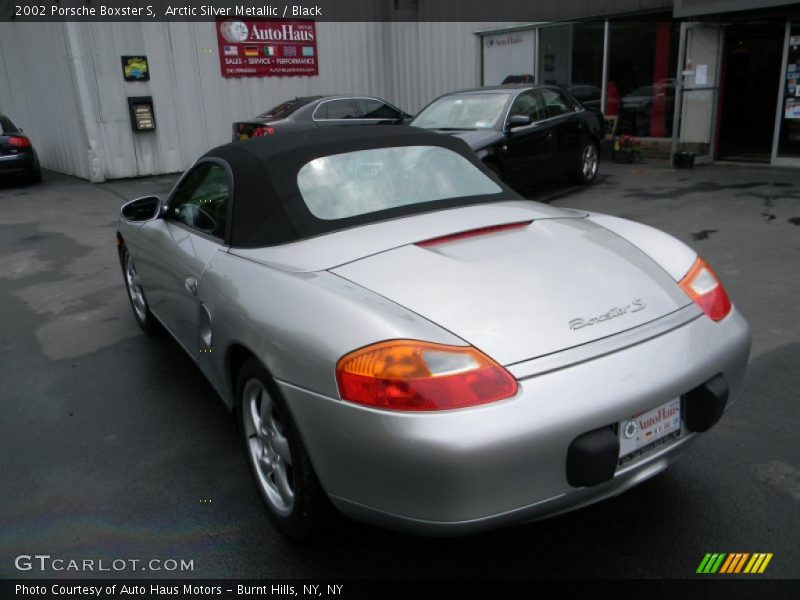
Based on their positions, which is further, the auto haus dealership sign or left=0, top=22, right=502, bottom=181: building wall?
the auto haus dealership sign

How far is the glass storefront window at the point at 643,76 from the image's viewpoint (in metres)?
13.1

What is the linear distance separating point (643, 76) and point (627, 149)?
5.64 feet

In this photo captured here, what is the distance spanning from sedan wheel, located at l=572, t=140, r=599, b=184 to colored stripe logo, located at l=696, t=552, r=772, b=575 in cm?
852

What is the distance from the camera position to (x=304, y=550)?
8.23 feet

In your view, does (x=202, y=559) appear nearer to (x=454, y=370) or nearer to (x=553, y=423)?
(x=454, y=370)

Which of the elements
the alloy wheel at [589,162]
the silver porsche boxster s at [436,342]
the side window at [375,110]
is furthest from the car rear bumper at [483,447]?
the side window at [375,110]

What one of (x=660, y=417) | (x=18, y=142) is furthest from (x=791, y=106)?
(x=18, y=142)

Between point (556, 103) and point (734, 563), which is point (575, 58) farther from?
point (734, 563)

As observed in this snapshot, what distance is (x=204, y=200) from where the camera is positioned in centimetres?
349

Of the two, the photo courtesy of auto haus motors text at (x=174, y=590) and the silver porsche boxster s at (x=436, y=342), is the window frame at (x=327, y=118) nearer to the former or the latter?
the silver porsche boxster s at (x=436, y=342)

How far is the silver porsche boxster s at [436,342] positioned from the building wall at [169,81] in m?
12.0

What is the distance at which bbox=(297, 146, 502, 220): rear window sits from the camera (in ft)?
9.73

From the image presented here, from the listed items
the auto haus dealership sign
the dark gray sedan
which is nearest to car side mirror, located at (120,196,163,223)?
the dark gray sedan

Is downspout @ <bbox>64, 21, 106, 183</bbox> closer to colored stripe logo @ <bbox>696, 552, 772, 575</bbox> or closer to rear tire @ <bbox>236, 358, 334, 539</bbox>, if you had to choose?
rear tire @ <bbox>236, 358, 334, 539</bbox>
